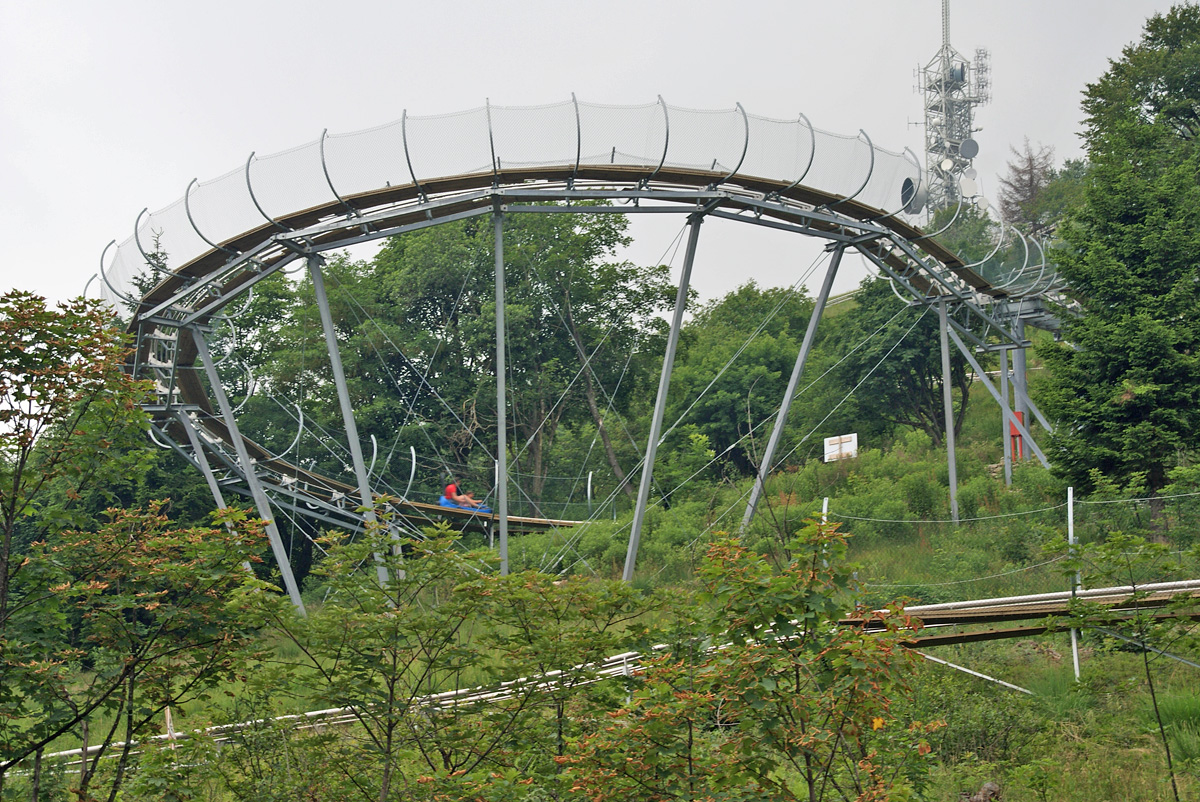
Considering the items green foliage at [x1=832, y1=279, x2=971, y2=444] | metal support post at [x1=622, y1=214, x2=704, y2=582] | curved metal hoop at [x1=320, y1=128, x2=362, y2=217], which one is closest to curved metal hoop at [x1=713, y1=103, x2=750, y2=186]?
metal support post at [x1=622, y1=214, x2=704, y2=582]

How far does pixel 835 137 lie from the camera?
1560 centimetres

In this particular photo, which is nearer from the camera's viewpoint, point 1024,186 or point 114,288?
point 114,288

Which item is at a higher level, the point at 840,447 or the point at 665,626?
the point at 840,447

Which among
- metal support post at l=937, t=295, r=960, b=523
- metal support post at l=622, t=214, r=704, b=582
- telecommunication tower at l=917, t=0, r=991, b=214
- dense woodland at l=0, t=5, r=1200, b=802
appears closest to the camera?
dense woodland at l=0, t=5, r=1200, b=802

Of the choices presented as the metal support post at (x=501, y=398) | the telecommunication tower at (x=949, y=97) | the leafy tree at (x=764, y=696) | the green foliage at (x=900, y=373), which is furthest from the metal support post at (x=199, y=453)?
the telecommunication tower at (x=949, y=97)

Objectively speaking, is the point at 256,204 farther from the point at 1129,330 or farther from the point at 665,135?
the point at 1129,330

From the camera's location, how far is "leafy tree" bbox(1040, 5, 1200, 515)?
16.5m

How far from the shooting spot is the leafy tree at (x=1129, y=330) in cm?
1653

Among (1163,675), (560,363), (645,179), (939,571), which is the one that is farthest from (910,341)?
(1163,675)

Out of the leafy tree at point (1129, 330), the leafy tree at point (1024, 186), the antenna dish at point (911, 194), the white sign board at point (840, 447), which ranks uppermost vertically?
the leafy tree at point (1024, 186)

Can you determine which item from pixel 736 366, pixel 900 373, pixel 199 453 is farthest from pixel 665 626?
pixel 736 366

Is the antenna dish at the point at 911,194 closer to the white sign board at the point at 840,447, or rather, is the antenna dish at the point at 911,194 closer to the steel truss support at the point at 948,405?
the steel truss support at the point at 948,405

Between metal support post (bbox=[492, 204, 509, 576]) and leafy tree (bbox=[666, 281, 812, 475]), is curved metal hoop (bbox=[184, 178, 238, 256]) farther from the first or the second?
leafy tree (bbox=[666, 281, 812, 475])

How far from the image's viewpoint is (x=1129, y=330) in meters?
17.0
